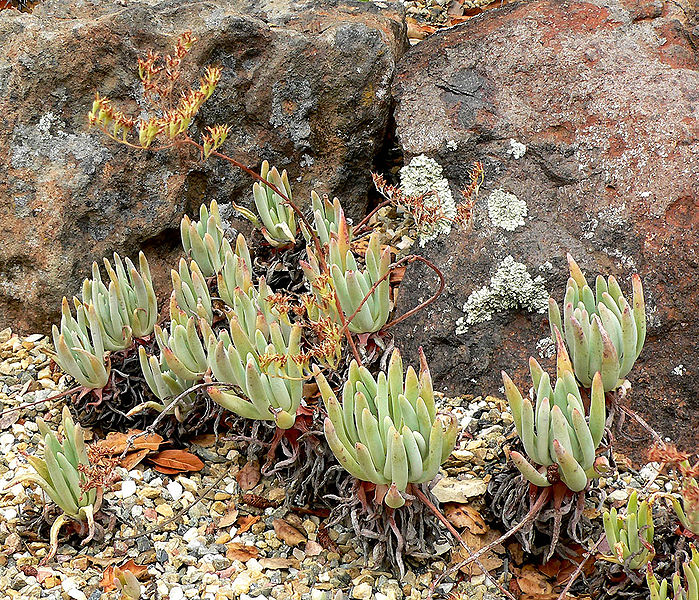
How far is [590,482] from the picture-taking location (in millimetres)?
2229

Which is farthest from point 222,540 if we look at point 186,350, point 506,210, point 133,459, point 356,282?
point 506,210

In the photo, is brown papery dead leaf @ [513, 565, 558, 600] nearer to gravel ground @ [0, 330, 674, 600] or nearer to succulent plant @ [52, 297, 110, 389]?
gravel ground @ [0, 330, 674, 600]

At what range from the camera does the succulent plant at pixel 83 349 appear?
9.23 feet

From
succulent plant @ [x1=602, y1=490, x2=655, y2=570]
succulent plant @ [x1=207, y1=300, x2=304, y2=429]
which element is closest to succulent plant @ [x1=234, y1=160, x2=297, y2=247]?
succulent plant @ [x1=207, y1=300, x2=304, y2=429]

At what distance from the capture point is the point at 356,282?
8.83ft

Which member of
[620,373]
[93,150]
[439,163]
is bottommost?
[620,373]

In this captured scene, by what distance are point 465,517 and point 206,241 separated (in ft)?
4.65

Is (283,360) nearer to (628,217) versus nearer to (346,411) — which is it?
(346,411)

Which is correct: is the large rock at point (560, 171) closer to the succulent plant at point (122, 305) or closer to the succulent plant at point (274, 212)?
the succulent plant at point (274, 212)

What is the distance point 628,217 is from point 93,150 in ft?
7.21

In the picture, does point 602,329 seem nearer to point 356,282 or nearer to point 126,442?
point 356,282

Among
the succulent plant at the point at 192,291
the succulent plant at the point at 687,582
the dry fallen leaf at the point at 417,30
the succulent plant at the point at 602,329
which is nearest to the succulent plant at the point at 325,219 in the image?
the succulent plant at the point at 192,291

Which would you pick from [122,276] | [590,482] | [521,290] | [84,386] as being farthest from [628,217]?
[84,386]

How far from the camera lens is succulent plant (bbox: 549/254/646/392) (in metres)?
2.22
